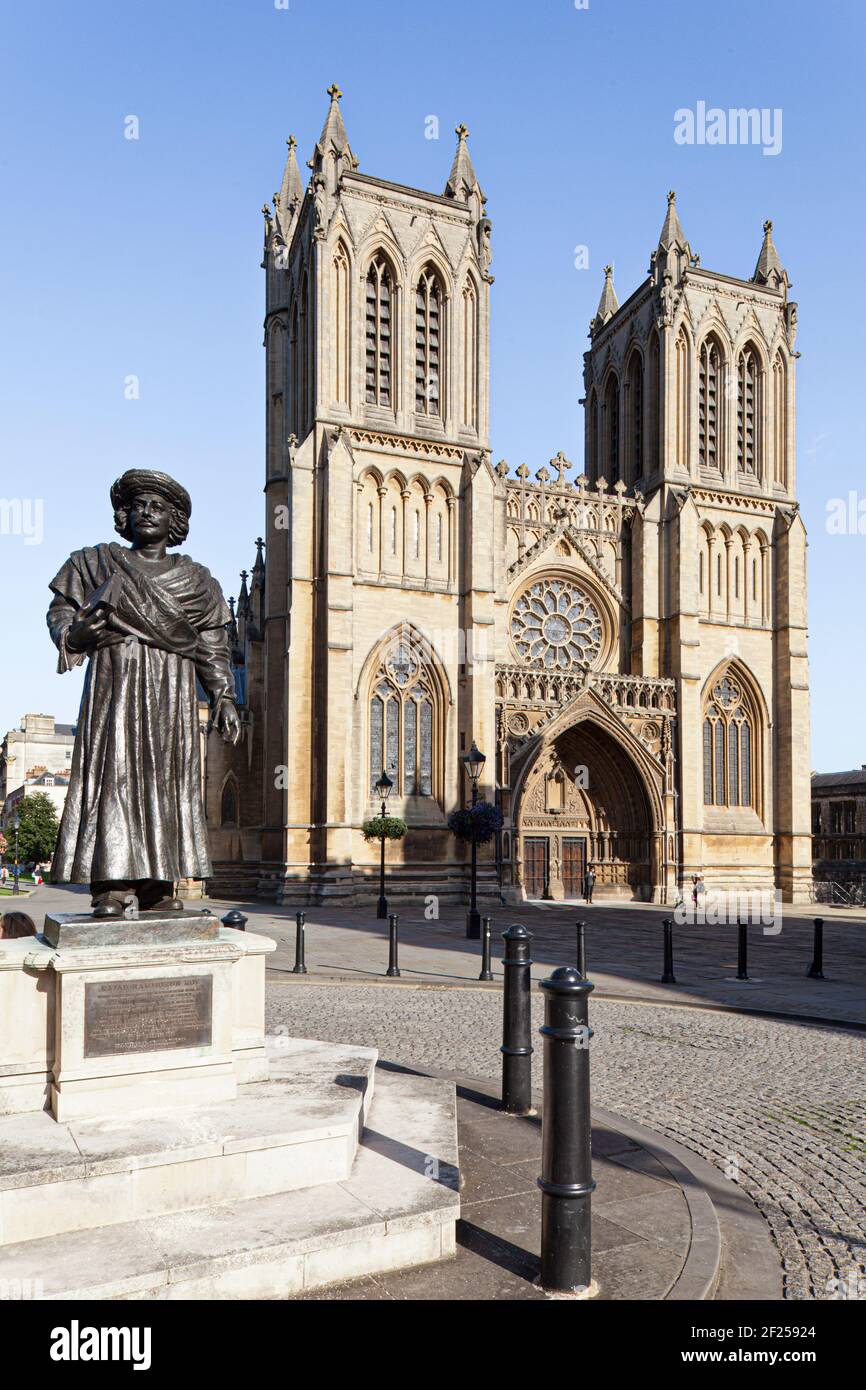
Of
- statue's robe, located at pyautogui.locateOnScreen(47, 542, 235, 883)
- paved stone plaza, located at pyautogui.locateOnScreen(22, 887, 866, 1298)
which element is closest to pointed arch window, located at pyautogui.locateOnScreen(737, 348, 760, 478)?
paved stone plaza, located at pyautogui.locateOnScreen(22, 887, 866, 1298)

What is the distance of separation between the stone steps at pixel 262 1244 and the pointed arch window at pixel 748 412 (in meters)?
37.9

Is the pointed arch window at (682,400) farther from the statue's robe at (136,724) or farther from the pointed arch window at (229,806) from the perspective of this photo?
the statue's robe at (136,724)

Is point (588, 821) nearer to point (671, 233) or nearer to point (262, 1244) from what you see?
point (671, 233)

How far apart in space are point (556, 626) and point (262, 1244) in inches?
1304

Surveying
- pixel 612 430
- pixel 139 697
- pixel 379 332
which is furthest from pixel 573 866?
pixel 139 697

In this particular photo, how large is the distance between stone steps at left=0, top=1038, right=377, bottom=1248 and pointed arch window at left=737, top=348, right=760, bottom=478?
37646mm

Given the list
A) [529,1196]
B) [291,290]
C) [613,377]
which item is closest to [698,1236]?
[529,1196]

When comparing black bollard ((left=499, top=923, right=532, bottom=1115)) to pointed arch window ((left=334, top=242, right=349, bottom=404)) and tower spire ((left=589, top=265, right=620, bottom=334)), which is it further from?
tower spire ((left=589, top=265, right=620, bottom=334))

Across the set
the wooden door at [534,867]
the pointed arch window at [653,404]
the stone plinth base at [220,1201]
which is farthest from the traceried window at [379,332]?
the stone plinth base at [220,1201]

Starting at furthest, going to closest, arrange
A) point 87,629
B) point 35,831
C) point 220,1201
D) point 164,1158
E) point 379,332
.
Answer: point 35,831 → point 379,332 → point 87,629 → point 220,1201 → point 164,1158

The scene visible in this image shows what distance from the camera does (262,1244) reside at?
3990 mm

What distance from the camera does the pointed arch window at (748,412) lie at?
38812 mm

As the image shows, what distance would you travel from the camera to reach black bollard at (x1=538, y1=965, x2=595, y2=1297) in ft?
12.9

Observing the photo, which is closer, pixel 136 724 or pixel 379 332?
pixel 136 724
